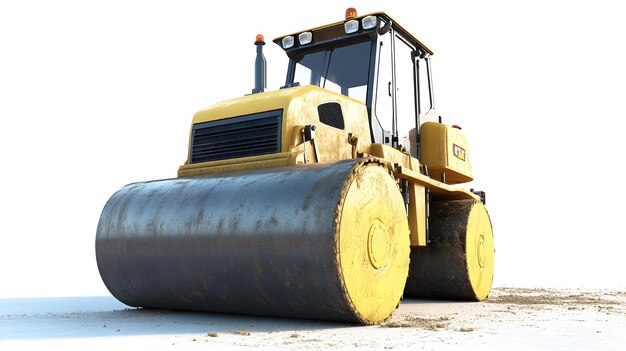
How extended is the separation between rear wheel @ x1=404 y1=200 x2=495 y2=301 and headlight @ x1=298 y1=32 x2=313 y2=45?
9.48 feet

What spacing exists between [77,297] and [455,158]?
5798 millimetres

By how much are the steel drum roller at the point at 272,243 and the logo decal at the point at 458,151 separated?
105 inches

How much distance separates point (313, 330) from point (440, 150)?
12.7 feet

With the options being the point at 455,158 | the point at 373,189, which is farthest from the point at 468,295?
the point at 373,189

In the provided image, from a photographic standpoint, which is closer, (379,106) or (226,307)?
(226,307)

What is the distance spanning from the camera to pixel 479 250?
29.6 feet

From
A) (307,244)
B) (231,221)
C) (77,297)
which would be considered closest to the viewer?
(307,244)

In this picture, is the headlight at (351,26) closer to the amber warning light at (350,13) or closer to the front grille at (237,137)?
the amber warning light at (350,13)

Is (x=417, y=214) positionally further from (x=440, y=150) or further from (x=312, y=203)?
(x=312, y=203)

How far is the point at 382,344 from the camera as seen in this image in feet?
15.4

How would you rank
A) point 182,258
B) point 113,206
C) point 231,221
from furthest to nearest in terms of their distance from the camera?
point 113,206 → point 182,258 → point 231,221

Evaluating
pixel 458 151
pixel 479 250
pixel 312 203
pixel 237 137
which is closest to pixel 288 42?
pixel 237 137

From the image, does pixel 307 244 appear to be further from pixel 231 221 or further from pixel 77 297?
pixel 77 297

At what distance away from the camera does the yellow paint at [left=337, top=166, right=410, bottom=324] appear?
17.9 ft
